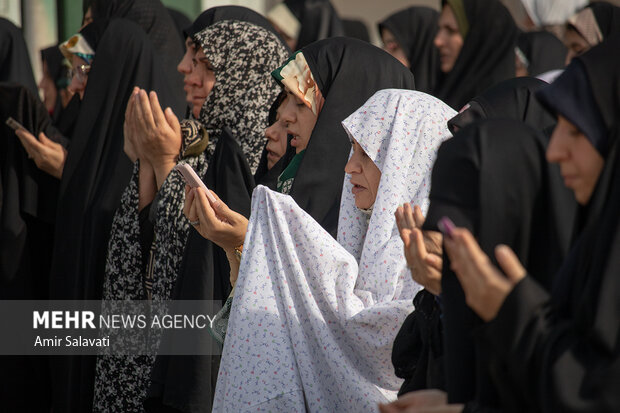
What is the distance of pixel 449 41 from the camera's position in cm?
545

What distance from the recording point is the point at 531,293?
1.55 m

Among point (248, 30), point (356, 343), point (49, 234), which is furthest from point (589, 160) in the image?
point (49, 234)

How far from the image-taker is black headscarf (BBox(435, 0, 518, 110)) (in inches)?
204

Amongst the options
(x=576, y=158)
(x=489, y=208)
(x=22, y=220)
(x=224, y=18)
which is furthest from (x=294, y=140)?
(x=22, y=220)

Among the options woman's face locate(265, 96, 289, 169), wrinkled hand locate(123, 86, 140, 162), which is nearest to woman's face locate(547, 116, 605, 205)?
woman's face locate(265, 96, 289, 169)

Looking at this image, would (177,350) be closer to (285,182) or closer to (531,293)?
(285,182)

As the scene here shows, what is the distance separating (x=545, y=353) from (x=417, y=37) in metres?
4.95

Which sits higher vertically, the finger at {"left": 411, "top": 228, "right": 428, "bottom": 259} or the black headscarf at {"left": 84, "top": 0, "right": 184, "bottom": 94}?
the black headscarf at {"left": 84, "top": 0, "right": 184, "bottom": 94}

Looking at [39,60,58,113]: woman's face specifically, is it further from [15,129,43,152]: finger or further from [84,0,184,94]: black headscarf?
[15,129,43,152]: finger

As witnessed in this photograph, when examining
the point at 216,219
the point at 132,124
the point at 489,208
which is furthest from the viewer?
the point at 132,124

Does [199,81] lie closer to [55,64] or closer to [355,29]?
[55,64]

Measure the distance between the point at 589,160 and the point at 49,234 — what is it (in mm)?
3600

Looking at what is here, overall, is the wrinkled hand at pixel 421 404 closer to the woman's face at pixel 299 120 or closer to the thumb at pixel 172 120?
the woman's face at pixel 299 120

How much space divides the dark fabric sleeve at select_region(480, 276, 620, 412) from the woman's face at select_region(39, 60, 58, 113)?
483 centimetres
